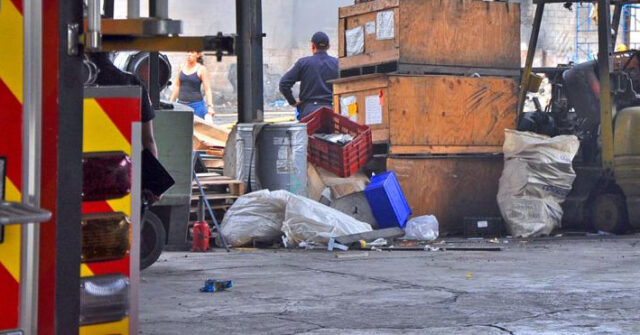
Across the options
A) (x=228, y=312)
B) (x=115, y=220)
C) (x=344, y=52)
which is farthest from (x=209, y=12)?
(x=115, y=220)

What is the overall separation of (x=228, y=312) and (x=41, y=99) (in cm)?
380

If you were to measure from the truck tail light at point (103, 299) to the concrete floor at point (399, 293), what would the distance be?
247cm

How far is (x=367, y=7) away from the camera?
12.6m

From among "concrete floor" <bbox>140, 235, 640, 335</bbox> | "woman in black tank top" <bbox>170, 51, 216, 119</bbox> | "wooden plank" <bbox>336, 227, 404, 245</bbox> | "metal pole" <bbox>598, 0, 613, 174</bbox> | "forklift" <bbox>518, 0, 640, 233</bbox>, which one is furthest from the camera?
"woman in black tank top" <bbox>170, 51, 216, 119</bbox>

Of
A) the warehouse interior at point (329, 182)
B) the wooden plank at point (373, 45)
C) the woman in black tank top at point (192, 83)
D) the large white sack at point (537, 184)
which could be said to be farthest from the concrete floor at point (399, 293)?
the woman in black tank top at point (192, 83)

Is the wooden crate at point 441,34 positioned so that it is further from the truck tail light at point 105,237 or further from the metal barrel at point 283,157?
the truck tail light at point 105,237

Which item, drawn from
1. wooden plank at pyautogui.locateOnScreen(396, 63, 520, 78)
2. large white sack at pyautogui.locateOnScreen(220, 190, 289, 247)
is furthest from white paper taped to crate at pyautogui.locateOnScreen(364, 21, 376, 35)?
large white sack at pyautogui.locateOnScreen(220, 190, 289, 247)

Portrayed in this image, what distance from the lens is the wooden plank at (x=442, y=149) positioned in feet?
39.6

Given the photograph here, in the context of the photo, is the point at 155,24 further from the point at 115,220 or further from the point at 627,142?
the point at 627,142

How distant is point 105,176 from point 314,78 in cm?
1069

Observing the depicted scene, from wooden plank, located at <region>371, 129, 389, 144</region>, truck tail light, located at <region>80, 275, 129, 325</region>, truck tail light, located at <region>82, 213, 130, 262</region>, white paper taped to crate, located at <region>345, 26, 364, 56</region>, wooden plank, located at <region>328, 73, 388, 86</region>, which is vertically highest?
white paper taped to crate, located at <region>345, 26, 364, 56</region>

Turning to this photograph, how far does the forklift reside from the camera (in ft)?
38.6

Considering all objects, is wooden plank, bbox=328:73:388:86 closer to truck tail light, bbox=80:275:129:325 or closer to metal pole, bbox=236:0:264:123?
metal pole, bbox=236:0:264:123

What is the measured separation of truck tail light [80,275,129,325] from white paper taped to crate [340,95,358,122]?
9556 mm
